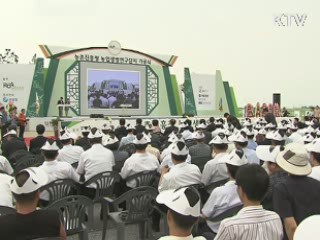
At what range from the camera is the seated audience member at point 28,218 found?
2.44 meters

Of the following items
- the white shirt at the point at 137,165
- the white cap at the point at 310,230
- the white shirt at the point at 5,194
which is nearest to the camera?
the white cap at the point at 310,230

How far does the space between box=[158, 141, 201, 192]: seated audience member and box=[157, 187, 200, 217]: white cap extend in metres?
2.05

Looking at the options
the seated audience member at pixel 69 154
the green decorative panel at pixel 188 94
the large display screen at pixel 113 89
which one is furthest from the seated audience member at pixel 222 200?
the green decorative panel at pixel 188 94

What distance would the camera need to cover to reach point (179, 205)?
6.51 feet

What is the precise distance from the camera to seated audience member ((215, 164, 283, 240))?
2168 millimetres

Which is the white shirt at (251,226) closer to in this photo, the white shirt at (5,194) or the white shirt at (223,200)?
the white shirt at (223,200)

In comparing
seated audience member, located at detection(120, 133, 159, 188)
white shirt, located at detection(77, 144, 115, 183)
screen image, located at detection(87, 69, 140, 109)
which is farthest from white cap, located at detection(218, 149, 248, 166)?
screen image, located at detection(87, 69, 140, 109)

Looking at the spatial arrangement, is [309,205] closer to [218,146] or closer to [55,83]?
[218,146]

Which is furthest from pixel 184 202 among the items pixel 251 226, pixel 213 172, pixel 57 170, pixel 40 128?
pixel 40 128

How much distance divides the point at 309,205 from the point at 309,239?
1583 mm

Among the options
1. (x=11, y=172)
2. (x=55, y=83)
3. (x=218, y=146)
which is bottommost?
(x=11, y=172)

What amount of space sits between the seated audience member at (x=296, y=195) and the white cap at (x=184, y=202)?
0.97 meters

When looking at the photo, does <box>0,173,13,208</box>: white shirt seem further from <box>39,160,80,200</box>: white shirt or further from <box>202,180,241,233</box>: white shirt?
<box>202,180,241,233</box>: white shirt

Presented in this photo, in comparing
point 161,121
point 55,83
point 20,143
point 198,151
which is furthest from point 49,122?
point 198,151
